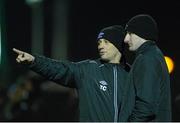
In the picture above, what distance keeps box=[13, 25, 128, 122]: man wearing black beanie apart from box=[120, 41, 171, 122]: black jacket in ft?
1.55

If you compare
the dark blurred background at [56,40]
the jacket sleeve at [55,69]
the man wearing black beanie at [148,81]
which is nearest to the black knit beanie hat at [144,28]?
the man wearing black beanie at [148,81]

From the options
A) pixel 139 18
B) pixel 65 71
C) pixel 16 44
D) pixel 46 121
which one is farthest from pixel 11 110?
pixel 16 44

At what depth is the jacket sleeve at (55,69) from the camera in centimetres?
680

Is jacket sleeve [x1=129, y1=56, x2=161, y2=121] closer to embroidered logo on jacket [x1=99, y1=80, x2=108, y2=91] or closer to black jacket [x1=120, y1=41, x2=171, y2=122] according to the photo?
black jacket [x1=120, y1=41, x2=171, y2=122]

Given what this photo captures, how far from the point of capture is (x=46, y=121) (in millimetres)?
11039

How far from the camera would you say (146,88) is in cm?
602

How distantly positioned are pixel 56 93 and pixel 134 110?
5.28m

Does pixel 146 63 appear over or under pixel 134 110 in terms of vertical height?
over

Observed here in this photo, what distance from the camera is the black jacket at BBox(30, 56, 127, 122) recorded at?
6719mm

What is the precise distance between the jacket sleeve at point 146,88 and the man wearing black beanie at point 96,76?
564 mm

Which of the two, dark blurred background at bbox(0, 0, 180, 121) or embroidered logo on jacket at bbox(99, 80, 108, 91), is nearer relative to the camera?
embroidered logo on jacket at bbox(99, 80, 108, 91)

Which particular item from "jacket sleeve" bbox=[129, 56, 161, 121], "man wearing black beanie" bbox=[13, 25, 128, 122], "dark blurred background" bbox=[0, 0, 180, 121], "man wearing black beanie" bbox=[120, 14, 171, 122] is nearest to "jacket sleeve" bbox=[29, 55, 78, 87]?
"man wearing black beanie" bbox=[13, 25, 128, 122]

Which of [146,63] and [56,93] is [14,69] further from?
[146,63]

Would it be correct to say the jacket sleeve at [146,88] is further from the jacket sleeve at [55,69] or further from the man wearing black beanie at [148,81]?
the jacket sleeve at [55,69]
